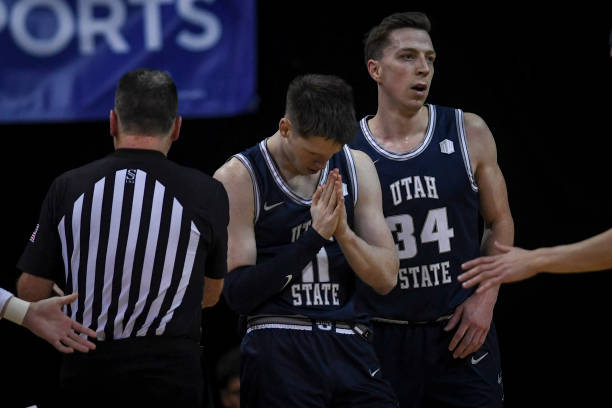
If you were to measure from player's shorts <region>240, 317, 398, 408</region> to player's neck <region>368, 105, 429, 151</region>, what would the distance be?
1.13m

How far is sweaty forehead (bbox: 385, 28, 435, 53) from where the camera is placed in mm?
5000

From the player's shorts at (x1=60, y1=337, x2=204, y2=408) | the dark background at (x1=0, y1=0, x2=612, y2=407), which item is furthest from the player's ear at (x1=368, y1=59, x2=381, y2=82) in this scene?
the player's shorts at (x1=60, y1=337, x2=204, y2=408)

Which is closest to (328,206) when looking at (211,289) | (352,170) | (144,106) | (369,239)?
(369,239)

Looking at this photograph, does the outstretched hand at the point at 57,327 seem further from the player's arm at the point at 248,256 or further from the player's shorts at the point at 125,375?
the player's arm at the point at 248,256

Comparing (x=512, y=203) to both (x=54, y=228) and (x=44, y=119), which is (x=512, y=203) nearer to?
(x=44, y=119)

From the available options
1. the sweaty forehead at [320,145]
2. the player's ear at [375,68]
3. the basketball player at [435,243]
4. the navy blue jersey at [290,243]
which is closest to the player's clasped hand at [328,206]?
the sweaty forehead at [320,145]

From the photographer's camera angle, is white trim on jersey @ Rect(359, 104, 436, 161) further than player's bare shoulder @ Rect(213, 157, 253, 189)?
Yes

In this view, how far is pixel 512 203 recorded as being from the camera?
6.66m

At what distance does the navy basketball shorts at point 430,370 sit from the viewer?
467cm

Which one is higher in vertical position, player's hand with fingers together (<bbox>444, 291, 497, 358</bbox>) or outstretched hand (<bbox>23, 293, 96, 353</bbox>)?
outstretched hand (<bbox>23, 293, 96, 353</bbox>)

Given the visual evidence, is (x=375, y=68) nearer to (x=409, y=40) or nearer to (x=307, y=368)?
(x=409, y=40)

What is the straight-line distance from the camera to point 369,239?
419cm

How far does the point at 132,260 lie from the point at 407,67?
203cm

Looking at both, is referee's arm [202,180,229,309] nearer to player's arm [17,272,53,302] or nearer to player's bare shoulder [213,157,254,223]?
player's bare shoulder [213,157,254,223]
